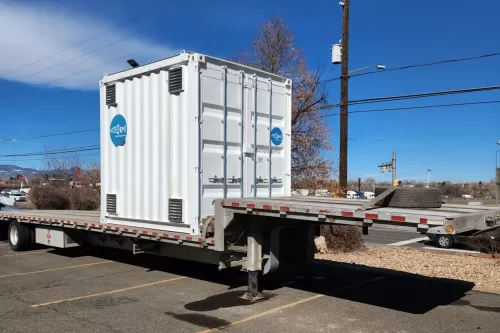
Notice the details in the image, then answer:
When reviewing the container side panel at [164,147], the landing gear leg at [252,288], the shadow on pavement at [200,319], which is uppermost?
the container side panel at [164,147]

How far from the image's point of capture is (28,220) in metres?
12.0

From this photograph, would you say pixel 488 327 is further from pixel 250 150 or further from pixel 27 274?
pixel 27 274

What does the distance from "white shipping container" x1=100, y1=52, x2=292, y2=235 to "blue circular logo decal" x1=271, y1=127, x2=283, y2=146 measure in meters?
0.02

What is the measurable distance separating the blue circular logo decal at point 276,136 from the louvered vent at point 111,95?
316 cm

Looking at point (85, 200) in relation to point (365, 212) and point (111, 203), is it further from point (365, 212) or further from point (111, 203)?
point (365, 212)

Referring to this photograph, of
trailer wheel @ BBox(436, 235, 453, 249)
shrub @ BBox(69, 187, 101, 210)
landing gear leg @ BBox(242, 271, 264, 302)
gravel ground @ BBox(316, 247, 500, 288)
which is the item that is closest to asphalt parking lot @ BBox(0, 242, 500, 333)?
landing gear leg @ BBox(242, 271, 264, 302)

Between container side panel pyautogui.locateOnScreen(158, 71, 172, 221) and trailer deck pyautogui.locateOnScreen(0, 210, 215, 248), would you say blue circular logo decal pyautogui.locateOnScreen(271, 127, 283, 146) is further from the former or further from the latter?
trailer deck pyautogui.locateOnScreen(0, 210, 215, 248)

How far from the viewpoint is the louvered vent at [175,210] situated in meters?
7.53

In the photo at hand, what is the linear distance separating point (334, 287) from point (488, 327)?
276cm

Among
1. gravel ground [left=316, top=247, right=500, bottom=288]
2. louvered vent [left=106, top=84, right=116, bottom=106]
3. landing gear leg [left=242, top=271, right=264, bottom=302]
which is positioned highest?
louvered vent [left=106, top=84, right=116, bottom=106]

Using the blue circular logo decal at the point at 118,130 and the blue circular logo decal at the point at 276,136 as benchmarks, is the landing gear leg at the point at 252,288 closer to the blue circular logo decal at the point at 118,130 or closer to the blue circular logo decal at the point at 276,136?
the blue circular logo decal at the point at 276,136

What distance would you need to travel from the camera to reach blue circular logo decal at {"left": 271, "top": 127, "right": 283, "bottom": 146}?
28.9ft

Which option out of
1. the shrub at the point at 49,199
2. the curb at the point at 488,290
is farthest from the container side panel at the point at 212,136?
the shrub at the point at 49,199

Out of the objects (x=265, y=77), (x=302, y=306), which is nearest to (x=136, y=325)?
(x=302, y=306)
